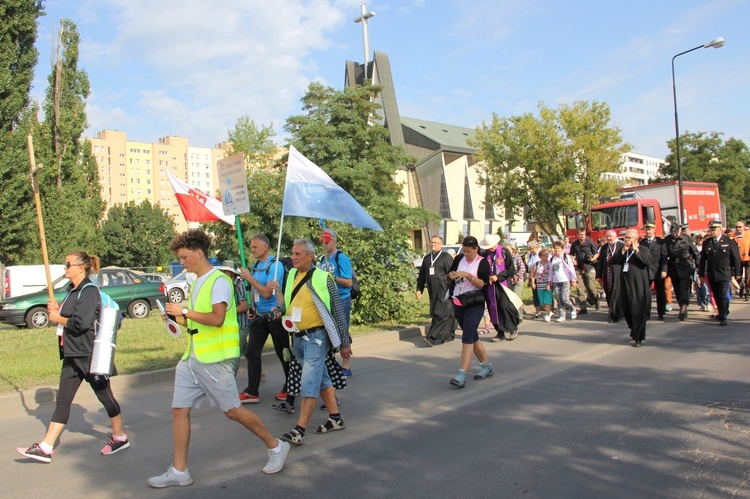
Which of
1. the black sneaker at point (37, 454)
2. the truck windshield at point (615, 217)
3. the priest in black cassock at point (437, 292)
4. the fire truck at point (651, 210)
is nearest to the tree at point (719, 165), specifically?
the fire truck at point (651, 210)

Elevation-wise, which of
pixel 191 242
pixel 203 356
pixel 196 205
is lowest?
pixel 203 356

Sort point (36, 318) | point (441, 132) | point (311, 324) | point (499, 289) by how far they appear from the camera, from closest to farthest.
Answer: point (311, 324)
point (499, 289)
point (36, 318)
point (441, 132)

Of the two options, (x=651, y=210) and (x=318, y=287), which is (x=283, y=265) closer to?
(x=318, y=287)

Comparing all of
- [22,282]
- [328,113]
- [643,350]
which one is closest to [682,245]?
[643,350]

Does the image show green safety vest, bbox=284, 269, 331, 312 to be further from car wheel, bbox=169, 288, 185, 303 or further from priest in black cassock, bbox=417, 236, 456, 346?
car wheel, bbox=169, 288, 185, 303

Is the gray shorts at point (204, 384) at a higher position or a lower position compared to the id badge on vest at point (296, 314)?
lower

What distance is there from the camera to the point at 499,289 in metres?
10.3

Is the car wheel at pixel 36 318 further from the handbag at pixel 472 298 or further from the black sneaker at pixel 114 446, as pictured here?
the handbag at pixel 472 298

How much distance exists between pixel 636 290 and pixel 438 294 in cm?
317

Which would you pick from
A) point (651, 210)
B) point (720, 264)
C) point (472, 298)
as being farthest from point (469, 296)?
point (651, 210)

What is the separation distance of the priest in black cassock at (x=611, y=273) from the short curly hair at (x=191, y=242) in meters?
8.60

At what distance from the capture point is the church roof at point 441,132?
67.8 m

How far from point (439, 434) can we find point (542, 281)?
27.5 ft

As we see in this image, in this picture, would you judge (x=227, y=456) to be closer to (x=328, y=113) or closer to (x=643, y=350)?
(x=643, y=350)
